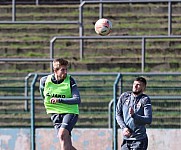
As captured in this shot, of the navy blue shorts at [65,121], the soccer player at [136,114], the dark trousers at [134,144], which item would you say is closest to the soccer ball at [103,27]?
the navy blue shorts at [65,121]

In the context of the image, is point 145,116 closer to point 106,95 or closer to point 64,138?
point 64,138

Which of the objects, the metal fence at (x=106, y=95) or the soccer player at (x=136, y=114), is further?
the metal fence at (x=106, y=95)

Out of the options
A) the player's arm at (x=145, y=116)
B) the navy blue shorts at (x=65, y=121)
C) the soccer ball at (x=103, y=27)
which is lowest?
the navy blue shorts at (x=65, y=121)

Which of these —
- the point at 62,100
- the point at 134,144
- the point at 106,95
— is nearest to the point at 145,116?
the point at 134,144

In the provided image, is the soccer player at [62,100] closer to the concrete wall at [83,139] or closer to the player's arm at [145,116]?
the player's arm at [145,116]

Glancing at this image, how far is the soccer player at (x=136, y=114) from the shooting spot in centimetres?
1238

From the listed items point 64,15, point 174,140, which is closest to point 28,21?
point 64,15

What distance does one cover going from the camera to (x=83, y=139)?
15758 millimetres

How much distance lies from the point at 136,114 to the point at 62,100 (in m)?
1.46

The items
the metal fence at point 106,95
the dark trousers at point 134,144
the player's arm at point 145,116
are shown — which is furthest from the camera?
the metal fence at point 106,95

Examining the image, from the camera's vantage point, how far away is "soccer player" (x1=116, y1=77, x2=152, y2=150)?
40.6 ft

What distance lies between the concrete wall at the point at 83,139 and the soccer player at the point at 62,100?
88.4 inches

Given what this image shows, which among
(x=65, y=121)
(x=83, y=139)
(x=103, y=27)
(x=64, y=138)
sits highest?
(x=103, y=27)

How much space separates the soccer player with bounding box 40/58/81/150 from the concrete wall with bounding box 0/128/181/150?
7.36 ft
